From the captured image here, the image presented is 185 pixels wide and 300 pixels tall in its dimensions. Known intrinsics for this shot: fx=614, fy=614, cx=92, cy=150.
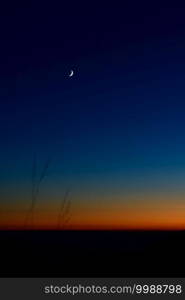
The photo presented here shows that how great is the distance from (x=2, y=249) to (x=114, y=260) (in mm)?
7784

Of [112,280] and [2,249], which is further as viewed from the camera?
[2,249]

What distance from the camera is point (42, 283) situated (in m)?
15.2

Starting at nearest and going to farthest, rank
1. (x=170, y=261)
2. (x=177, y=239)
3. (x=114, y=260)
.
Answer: (x=170, y=261) < (x=114, y=260) < (x=177, y=239)

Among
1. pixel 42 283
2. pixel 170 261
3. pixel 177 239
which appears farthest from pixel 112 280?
pixel 177 239

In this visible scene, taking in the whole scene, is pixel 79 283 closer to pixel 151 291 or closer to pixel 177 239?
pixel 151 291

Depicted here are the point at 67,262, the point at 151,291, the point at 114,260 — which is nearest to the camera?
the point at 151,291

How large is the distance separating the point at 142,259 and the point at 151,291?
1053cm

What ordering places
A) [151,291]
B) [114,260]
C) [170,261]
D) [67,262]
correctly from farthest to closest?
1. [114,260]
2. [67,262]
3. [170,261]
4. [151,291]

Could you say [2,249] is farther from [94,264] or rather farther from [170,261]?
[170,261]

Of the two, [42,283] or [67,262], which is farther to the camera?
[67,262]

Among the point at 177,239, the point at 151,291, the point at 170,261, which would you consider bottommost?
the point at 151,291

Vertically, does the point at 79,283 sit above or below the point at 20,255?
below

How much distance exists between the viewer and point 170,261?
2336 cm

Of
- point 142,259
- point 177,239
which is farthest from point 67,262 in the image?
point 177,239
